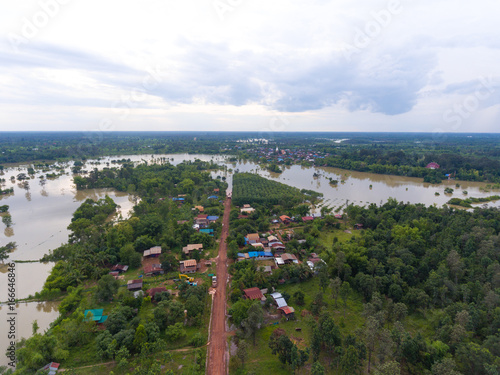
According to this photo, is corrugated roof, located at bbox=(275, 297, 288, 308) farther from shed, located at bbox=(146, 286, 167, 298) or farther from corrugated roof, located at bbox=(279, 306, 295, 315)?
shed, located at bbox=(146, 286, 167, 298)

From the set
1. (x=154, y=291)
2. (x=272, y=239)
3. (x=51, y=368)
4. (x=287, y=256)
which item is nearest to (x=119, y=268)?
(x=154, y=291)

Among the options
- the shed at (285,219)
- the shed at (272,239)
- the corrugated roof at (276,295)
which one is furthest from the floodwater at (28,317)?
the shed at (285,219)

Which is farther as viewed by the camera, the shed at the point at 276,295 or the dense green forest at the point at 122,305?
the shed at the point at 276,295

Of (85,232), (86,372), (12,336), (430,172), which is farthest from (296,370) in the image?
(430,172)

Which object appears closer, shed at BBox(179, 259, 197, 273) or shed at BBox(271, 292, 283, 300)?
shed at BBox(271, 292, 283, 300)

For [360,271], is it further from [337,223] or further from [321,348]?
[337,223]

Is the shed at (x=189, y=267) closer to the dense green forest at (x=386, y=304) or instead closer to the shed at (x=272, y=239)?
the dense green forest at (x=386, y=304)

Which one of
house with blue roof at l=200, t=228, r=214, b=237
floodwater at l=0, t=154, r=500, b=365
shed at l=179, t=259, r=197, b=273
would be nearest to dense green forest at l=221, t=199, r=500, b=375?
house with blue roof at l=200, t=228, r=214, b=237
